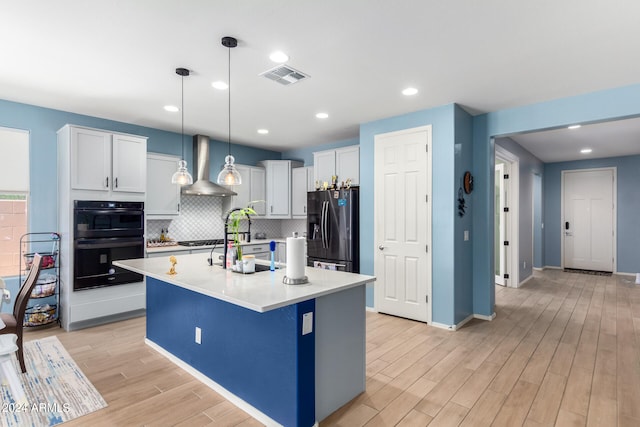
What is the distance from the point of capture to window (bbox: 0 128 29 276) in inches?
152

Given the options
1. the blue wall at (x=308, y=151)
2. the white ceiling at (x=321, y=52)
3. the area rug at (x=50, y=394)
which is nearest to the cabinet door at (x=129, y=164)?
the white ceiling at (x=321, y=52)

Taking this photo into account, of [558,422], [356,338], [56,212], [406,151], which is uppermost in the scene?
[406,151]

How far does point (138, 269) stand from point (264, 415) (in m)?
1.59

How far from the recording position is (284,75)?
304 centimetres

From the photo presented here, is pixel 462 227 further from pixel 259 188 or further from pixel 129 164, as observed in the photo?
pixel 129 164

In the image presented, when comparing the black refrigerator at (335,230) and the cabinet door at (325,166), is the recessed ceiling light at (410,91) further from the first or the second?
the cabinet door at (325,166)

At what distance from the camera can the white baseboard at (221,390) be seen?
222 cm

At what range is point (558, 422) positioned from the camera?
2.20 metres

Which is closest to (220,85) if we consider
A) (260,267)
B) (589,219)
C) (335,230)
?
(260,267)

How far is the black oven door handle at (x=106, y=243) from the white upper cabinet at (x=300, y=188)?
268cm

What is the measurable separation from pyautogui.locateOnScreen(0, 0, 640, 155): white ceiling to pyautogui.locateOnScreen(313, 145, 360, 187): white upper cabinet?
40.3 inches

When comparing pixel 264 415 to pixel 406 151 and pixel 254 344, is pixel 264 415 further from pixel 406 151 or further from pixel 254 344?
pixel 406 151

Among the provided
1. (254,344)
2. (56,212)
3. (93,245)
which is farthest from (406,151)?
(56,212)

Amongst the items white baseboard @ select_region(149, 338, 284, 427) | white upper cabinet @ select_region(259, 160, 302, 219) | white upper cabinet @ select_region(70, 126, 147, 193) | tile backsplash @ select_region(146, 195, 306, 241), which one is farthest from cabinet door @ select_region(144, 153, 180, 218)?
white baseboard @ select_region(149, 338, 284, 427)
